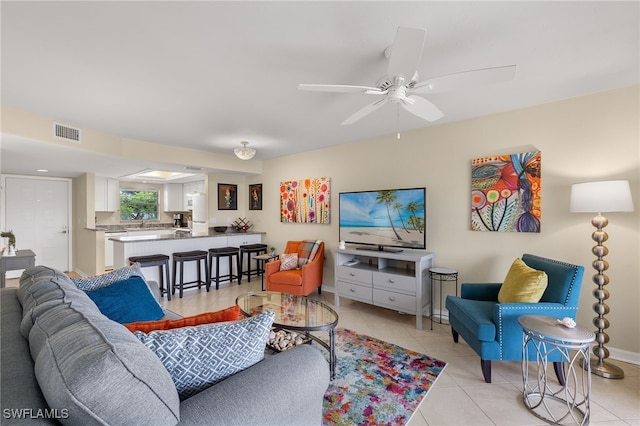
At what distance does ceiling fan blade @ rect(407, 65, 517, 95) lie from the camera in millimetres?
1524

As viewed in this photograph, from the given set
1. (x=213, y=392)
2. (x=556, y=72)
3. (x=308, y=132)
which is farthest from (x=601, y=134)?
(x=213, y=392)

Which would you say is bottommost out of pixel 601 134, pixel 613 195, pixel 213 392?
pixel 213 392

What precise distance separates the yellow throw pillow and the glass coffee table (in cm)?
146

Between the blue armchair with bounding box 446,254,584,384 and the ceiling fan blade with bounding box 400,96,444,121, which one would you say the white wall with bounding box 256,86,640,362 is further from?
the ceiling fan blade with bounding box 400,96,444,121

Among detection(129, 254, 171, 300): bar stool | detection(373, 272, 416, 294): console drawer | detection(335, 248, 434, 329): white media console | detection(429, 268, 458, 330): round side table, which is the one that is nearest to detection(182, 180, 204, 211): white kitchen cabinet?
detection(129, 254, 171, 300): bar stool

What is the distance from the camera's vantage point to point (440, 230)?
3416 millimetres

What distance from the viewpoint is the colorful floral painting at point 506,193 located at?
2.80 metres

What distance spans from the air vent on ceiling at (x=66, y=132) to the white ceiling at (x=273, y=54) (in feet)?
0.31

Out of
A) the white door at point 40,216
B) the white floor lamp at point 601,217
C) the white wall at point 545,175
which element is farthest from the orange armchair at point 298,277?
the white door at point 40,216

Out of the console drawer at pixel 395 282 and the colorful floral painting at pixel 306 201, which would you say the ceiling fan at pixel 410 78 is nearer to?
the console drawer at pixel 395 282

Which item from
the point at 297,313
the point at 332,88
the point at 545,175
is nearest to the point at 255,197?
the point at 297,313

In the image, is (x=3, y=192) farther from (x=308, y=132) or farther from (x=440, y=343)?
(x=440, y=343)

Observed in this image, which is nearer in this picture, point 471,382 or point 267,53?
point 267,53

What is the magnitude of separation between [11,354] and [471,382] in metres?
2.64
